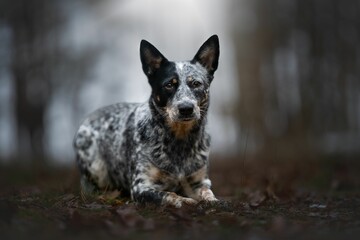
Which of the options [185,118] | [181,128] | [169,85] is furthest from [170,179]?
[169,85]

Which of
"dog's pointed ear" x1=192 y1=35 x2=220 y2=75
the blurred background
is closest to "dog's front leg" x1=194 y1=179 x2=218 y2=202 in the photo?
"dog's pointed ear" x1=192 y1=35 x2=220 y2=75

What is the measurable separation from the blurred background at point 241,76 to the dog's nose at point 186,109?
6.09m

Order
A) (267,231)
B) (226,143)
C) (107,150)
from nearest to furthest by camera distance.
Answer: (267,231) < (107,150) < (226,143)

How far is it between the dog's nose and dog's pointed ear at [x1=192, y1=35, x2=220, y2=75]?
Result: 936 mm

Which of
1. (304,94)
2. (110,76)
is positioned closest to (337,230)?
(304,94)

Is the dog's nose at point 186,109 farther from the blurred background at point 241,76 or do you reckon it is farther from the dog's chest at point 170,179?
the blurred background at point 241,76

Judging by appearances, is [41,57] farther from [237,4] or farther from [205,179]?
[205,179]

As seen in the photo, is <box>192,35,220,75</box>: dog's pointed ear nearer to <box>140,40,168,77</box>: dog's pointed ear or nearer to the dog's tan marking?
<box>140,40,168,77</box>: dog's pointed ear

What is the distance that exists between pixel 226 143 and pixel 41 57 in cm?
A: 706

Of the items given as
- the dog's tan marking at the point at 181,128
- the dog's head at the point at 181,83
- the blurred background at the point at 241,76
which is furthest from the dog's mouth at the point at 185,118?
the blurred background at the point at 241,76

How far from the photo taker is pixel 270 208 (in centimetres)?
561

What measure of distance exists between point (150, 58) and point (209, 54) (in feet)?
2.31

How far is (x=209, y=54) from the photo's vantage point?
680cm

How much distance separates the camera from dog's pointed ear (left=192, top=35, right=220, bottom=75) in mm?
6734
